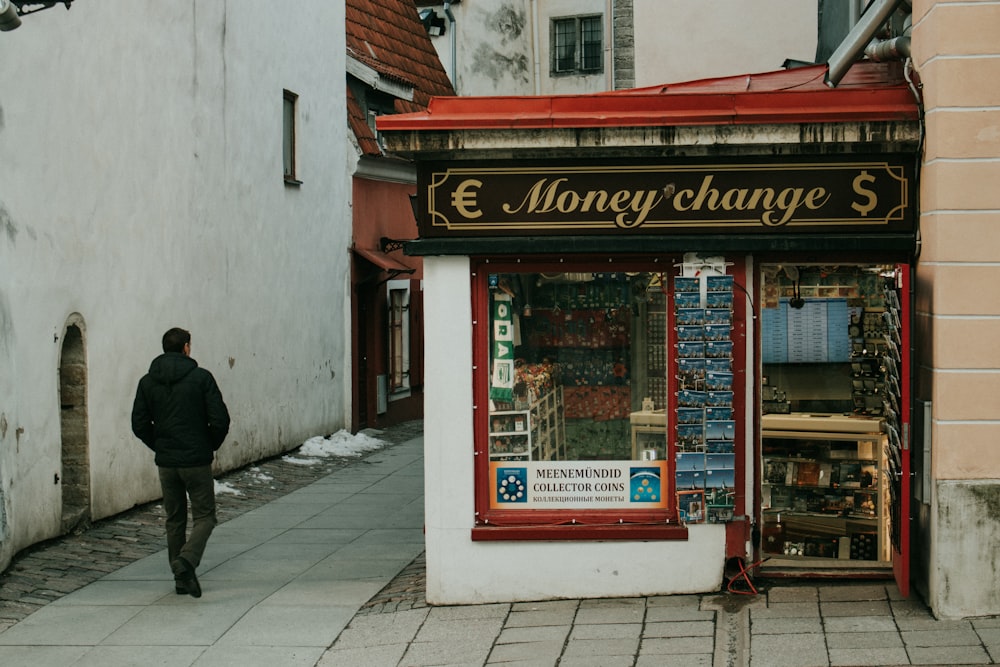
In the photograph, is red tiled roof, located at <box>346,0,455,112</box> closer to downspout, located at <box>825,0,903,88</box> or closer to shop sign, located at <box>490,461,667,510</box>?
downspout, located at <box>825,0,903,88</box>

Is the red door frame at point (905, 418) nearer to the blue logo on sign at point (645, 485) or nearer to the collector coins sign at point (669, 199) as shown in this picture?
the collector coins sign at point (669, 199)

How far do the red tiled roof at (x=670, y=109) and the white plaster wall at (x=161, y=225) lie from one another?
4160mm

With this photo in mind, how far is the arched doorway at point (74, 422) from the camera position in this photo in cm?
1198

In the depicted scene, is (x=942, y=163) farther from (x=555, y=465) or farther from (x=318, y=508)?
(x=318, y=508)

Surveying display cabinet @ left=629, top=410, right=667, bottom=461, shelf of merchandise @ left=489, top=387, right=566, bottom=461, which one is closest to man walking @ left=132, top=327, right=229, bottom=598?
shelf of merchandise @ left=489, top=387, right=566, bottom=461

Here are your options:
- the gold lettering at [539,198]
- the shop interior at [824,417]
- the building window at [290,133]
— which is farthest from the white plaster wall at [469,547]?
the building window at [290,133]

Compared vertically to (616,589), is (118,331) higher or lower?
higher

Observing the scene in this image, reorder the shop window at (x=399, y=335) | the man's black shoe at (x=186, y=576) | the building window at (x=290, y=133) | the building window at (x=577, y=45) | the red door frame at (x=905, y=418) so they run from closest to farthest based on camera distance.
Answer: the red door frame at (x=905, y=418) < the man's black shoe at (x=186, y=576) < the building window at (x=290, y=133) < the shop window at (x=399, y=335) < the building window at (x=577, y=45)

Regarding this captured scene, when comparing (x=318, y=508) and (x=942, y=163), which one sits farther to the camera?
(x=318, y=508)

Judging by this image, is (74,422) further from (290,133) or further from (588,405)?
(290,133)

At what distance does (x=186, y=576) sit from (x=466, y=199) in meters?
3.37

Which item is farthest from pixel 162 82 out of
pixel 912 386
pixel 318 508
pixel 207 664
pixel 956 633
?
pixel 956 633

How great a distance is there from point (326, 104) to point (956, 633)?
14540 millimetres

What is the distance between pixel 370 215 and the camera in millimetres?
21953
